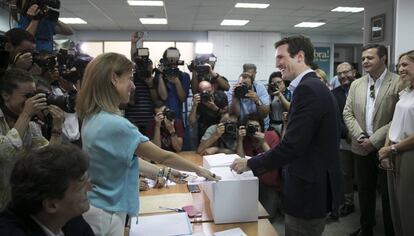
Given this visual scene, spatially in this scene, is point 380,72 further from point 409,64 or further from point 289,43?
point 289,43

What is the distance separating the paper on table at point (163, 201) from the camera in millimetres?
1946

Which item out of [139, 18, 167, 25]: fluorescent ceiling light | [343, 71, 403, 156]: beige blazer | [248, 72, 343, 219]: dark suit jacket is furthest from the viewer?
[139, 18, 167, 25]: fluorescent ceiling light

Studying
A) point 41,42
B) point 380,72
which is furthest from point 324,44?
point 41,42

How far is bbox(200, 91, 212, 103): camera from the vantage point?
3.43m

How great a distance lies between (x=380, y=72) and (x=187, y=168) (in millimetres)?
1949

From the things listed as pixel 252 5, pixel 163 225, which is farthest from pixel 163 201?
pixel 252 5

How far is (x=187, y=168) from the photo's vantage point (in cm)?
164

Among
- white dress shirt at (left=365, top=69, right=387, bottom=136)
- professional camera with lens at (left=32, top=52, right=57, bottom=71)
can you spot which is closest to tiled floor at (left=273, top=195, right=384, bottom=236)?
white dress shirt at (left=365, top=69, right=387, bottom=136)

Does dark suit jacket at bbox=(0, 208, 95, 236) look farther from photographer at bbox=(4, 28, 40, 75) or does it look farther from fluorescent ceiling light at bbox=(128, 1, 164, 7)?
fluorescent ceiling light at bbox=(128, 1, 164, 7)

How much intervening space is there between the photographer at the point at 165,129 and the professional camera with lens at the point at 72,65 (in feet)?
2.39

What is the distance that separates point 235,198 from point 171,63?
7.03 ft

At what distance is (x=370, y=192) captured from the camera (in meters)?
2.83

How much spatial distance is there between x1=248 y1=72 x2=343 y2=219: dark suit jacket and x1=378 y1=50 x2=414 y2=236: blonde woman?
3.20 feet

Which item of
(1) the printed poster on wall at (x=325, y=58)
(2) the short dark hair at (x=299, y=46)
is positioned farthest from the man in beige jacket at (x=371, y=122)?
(1) the printed poster on wall at (x=325, y=58)
